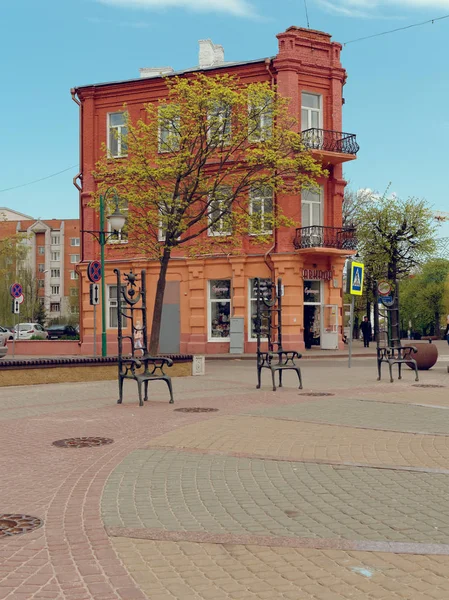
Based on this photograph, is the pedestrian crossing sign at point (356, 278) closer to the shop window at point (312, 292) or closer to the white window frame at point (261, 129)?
the white window frame at point (261, 129)

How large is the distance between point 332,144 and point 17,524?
104 ft

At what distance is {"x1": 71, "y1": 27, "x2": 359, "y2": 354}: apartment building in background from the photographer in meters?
34.3

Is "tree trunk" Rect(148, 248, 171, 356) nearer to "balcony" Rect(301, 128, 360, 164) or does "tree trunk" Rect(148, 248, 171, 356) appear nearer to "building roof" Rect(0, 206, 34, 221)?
"balcony" Rect(301, 128, 360, 164)

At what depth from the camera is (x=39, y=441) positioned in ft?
30.8

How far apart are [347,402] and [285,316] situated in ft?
67.0

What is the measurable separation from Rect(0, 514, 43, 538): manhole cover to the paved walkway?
0.08 metres

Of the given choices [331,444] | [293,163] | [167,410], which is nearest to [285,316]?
[293,163]

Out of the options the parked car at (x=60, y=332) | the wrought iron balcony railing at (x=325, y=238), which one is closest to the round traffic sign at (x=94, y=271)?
the wrought iron balcony railing at (x=325, y=238)

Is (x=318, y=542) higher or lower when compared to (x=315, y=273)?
lower

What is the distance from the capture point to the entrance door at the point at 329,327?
35531 millimetres

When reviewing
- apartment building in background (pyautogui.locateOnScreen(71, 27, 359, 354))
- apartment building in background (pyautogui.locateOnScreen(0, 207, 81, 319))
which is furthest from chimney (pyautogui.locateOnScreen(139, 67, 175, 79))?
apartment building in background (pyautogui.locateOnScreen(0, 207, 81, 319))

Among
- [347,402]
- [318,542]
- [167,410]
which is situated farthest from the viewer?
[347,402]

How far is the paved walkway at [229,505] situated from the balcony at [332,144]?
24.1 meters

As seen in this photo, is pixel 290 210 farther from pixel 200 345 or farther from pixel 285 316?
pixel 200 345
